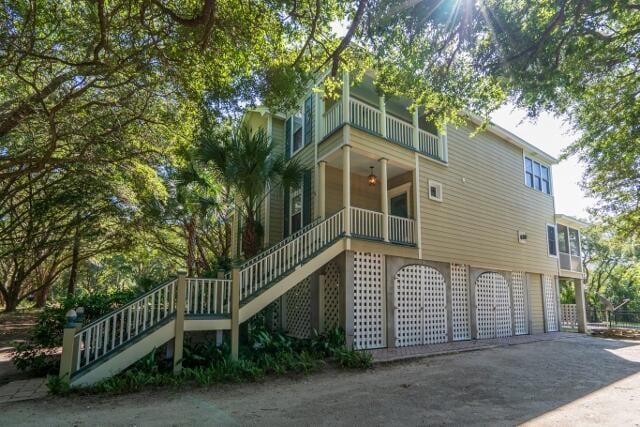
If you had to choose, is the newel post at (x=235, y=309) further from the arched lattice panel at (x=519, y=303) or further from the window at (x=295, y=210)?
the arched lattice panel at (x=519, y=303)

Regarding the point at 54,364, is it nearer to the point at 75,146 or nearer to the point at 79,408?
the point at 79,408

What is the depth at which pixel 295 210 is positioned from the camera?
12.3m

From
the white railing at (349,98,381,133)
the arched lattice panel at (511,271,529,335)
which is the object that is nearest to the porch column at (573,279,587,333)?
the arched lattice panel at (511,271,529,335)

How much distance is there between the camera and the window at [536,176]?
16.2 m

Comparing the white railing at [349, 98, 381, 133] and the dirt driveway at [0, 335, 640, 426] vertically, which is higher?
the white railing at [349, 98, 381, 133]

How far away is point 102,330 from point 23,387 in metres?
1.43

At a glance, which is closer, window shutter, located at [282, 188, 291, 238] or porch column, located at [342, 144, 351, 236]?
porch column, located at [342, 144, 351, 236]

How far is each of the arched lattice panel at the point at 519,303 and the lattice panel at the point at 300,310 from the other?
845 cm

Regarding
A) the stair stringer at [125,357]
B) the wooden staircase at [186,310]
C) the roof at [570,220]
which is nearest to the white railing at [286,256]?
the wooden staircase at [186,310]

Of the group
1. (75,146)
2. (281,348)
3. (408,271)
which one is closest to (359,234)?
(408,271)


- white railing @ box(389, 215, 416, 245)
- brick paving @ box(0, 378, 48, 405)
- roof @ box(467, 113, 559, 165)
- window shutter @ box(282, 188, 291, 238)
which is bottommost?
brick paving @ box(0, 378, 48, 405)

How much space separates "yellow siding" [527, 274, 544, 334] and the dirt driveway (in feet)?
24.1

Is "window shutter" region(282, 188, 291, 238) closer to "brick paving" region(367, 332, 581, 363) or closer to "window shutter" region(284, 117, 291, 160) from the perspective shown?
"window shutter" region(284, 117, 291, 160)

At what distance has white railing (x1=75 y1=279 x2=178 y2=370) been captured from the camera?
5.91m
